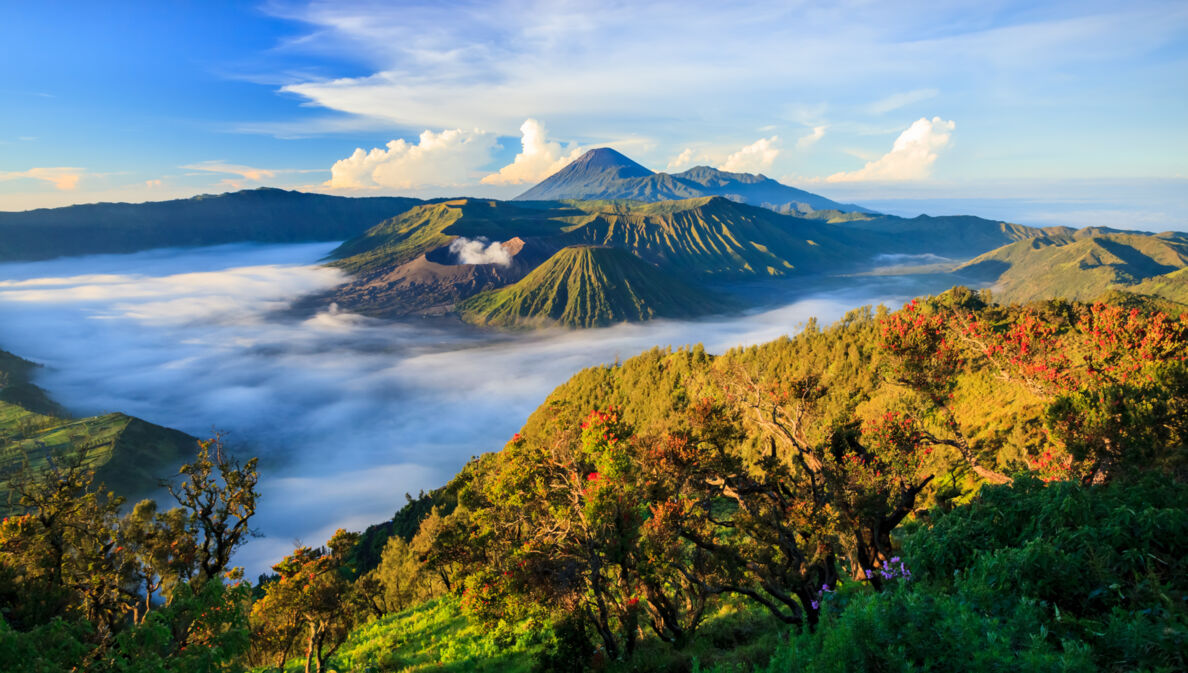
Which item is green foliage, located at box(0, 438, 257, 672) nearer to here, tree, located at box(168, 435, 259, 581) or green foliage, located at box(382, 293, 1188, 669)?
tree, located at box(168, 435, 259, 581)

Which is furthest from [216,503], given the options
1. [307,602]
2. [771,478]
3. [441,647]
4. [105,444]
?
[105,444]

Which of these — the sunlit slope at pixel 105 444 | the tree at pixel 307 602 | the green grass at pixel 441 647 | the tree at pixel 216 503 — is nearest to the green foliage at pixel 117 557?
the tree at pixel 216 503

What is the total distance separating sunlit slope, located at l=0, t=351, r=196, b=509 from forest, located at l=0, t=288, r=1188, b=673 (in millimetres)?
135321

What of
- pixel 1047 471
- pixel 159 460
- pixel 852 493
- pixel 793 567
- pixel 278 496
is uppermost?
pixel 1047 471

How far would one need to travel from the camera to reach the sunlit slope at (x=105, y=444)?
115875 mm

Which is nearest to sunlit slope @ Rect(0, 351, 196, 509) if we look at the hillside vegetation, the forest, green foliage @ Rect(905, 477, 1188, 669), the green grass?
the green grass

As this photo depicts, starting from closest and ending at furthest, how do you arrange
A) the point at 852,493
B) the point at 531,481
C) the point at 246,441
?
the point at 852,493 → the point at 531,481 → the point at 246,441

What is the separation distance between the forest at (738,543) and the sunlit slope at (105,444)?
5328 inches

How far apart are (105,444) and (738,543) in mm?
167509

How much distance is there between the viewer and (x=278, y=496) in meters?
150

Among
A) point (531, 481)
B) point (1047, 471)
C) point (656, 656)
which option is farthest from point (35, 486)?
point (1047, 471)

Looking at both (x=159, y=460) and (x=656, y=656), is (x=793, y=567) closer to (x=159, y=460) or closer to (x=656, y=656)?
(x=656, y=656)

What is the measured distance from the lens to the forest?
27.3 feet

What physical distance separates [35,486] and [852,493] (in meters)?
26.3
